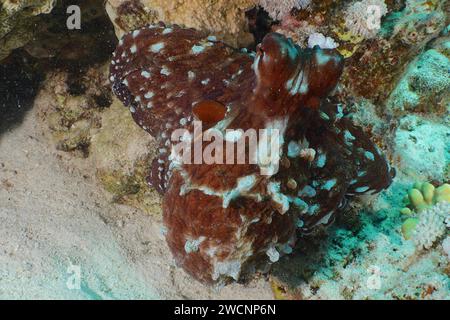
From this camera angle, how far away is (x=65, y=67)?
5.08m

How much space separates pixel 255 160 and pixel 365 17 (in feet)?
7.16

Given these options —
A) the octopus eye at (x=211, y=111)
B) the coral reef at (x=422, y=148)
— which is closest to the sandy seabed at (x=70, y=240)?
the octopus eye at (x=211, y=111)

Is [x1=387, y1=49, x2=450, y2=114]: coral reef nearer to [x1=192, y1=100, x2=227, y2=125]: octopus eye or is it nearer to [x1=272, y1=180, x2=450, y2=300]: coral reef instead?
[x1=272, y1=180, x2=450, y2=300]: coral reef

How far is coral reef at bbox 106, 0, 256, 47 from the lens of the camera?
12.5 ft

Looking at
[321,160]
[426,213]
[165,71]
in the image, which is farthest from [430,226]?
[165,71]

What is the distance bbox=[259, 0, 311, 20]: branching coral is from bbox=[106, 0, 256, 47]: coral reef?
169mm

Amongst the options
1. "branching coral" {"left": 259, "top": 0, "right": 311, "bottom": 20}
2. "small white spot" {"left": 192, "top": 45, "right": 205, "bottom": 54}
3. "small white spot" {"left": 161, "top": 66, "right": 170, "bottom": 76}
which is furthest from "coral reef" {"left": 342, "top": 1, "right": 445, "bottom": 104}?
"small white spot" {"left": 161, "top": 66, "right": 170, "bottom": 76}

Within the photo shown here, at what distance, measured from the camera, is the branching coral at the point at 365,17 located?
12.3ft

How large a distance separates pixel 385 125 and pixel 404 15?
3.84 feet

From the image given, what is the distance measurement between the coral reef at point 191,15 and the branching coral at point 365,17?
97cm

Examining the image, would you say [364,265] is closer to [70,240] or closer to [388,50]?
[388,50]

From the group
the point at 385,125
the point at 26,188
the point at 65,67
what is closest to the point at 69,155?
the point at 26,188
